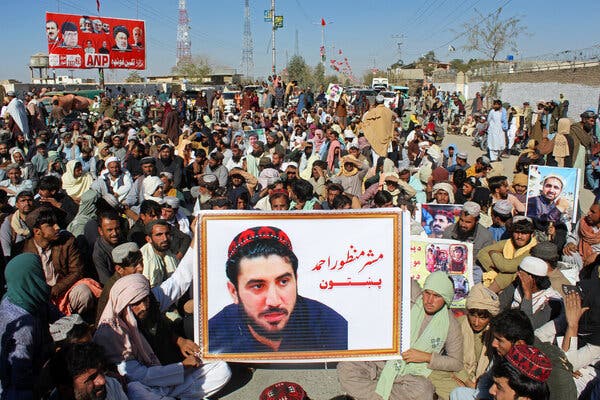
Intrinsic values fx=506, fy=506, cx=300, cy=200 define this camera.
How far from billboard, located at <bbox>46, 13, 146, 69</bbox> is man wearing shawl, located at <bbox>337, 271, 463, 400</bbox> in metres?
42.6

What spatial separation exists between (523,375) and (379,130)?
776 centimetres

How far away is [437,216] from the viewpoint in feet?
19.0

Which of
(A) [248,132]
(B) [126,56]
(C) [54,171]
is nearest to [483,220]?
(C) [54,171]

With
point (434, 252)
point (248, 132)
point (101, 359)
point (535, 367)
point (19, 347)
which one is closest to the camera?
point (535, 367)

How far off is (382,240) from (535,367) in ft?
4.29

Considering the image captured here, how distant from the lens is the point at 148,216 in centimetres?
518

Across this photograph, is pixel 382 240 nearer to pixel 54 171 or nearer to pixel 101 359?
pixel 101 359

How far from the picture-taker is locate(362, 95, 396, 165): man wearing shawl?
390 inches

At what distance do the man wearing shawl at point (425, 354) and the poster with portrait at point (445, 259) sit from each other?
2.98 ft

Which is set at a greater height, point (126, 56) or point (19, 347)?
point (126, 56)

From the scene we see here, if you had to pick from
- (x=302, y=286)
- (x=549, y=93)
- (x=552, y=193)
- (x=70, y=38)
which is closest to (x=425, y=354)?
(x=302, y=286)

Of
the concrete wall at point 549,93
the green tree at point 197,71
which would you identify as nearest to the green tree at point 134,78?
the green tree at point 197,71

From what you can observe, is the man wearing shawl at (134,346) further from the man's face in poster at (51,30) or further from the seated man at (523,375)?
the man's face in poster at (51,30)

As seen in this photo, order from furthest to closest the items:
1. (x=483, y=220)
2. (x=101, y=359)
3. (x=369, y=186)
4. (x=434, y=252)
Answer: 1. (x=369, y=186)
2. (x=483, y=220)
3. (x=434, y=252)
4. (x=101, y=359)
